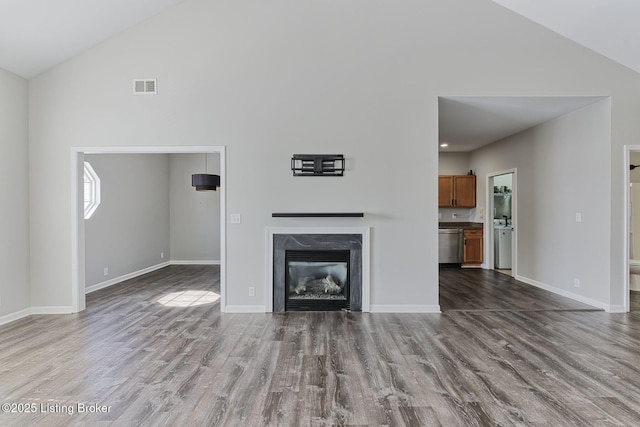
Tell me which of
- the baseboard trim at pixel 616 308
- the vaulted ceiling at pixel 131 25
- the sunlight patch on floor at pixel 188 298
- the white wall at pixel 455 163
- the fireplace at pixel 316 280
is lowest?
the sunlight patch on floor at pixel 188 298

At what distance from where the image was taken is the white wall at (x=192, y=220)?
825cm

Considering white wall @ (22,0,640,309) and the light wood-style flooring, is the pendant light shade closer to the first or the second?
white wall @ (22,0,640,309)

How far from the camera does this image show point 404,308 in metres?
4.31

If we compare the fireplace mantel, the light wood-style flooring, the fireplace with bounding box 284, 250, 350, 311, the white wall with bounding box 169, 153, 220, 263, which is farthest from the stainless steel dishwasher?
the white wall with bounding box 169, 153, 220, 263

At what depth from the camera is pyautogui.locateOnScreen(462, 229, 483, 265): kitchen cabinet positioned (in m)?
7.50

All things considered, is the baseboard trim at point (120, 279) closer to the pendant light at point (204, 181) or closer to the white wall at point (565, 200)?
the pendant light at point (204, 181)

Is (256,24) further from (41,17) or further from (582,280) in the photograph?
(582,280)

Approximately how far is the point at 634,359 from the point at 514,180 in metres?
4.05

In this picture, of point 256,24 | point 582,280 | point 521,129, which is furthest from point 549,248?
point 256,24

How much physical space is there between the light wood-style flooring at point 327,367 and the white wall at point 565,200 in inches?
30.0

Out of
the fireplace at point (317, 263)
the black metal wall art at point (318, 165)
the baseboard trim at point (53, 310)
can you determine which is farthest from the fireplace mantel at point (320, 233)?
the baseboard trim at point (53, 310)

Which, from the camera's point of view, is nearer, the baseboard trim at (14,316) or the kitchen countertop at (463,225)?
the baseboard trim at (14,316)

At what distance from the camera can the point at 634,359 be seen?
9.61 ft

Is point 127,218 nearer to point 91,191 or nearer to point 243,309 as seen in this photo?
point 91,191
